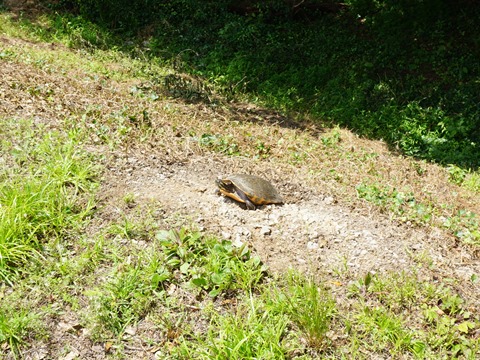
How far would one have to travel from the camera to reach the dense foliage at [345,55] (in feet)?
26.5

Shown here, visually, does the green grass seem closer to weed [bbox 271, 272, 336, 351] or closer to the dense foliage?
weed [bbox 271, 272, 336, 351]

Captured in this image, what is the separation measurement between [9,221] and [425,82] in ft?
26.2

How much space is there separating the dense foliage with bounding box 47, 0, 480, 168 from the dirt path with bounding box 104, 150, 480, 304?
309 centimetres

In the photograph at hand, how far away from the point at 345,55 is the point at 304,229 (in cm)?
675

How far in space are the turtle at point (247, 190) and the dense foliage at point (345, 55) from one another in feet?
12.1

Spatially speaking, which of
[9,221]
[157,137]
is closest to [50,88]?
[157,137]

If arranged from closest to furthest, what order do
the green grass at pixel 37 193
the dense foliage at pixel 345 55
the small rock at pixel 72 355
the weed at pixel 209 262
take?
the small rock at pixel 72 355, the weed at pixel 209 262, the green grass at pixel 37 193, the dense foliage at pixel 345 55

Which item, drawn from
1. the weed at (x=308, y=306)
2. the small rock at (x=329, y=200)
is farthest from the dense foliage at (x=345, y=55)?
the weed at (x=308, y=306)

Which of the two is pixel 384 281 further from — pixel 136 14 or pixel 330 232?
pixel 136 14

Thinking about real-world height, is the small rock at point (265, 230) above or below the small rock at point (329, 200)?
below

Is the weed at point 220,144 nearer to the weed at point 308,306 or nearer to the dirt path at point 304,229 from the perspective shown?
the dirt path at point 304,229

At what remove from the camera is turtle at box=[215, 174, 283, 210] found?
4648 millimetres

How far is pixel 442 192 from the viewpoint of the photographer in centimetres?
582

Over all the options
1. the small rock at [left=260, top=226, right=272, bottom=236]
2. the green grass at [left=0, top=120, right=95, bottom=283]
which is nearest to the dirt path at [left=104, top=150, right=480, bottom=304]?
the small rock at [left=260, top=226, right=272, bottom=236]
